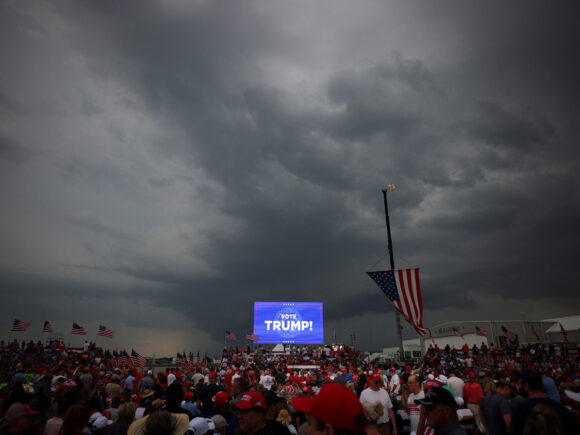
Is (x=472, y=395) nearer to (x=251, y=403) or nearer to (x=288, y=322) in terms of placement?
(x=251, y=403)

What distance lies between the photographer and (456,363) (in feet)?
90.5

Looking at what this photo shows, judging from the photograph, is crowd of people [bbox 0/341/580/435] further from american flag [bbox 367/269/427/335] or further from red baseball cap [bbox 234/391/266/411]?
american flag [bbox 367/269/427/335]

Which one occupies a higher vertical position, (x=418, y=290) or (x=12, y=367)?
(x=418, y=290)

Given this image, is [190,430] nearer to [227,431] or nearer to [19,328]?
[227,431]

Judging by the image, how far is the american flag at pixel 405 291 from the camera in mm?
14162

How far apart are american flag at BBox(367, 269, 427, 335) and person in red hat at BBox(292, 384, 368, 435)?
1290cm

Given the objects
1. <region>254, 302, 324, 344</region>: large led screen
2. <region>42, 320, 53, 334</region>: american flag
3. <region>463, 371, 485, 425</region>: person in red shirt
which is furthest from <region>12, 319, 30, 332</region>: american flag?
<region>463, 371, 485, 425</region>: person in red shirt

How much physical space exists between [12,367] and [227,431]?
27222mm

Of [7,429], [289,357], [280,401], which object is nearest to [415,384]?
[280,401]

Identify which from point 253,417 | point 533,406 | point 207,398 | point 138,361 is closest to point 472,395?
point 533,406

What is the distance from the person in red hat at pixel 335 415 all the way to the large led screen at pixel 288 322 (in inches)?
1486

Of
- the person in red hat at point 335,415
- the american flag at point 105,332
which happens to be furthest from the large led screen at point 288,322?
the person in red hat at point 335,415

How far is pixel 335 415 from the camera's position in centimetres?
216

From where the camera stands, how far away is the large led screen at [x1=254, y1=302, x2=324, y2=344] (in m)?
38.2
